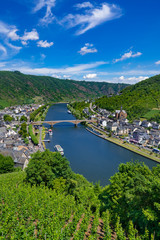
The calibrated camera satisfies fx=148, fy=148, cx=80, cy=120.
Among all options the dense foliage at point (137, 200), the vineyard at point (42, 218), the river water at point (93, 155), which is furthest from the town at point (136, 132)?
the vineyard at point (42, 218)

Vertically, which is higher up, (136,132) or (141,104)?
(141,104)

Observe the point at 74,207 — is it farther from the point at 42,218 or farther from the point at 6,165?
the point at 6,165

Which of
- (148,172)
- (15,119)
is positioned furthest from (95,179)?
(15,119)

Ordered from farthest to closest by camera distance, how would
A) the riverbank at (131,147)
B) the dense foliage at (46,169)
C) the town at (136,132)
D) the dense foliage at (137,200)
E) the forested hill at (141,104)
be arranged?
the forested hill at (141,104) → the town at (136,132) → the riverbank at (131,147) → the dense foliage at (46,169) → the dense foliage at (137,200)

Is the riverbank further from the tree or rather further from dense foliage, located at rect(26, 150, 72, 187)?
the tree

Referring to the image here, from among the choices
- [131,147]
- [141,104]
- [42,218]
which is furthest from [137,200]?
[141,104]

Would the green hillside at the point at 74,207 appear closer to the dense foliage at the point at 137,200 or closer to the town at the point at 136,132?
the dense foliage at the point at 137,200
